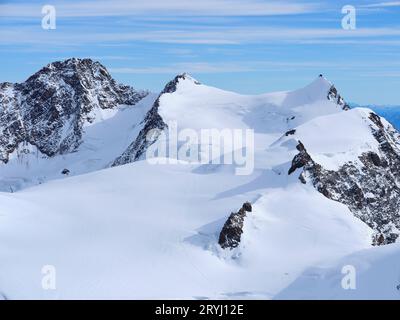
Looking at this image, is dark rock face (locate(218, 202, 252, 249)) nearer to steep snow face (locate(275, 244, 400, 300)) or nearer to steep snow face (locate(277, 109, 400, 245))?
steep snow face (locate(275, 244, 400, 300))

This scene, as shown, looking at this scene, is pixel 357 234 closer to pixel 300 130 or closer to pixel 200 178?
pixel 200 178

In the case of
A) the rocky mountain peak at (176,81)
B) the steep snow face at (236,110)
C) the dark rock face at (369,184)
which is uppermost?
the rocky mountain peak at (176,81)

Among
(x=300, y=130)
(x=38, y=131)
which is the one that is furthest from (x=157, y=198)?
(x=38, y=131)

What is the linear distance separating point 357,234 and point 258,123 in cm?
6739

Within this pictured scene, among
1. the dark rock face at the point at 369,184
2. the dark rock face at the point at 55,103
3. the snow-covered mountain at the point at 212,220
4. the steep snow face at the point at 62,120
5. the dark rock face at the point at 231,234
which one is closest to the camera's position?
the snow-covered mountain at the point at 212,220

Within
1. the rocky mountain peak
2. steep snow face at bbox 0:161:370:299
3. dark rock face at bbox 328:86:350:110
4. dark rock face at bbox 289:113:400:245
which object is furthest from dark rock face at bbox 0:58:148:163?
steep snow face at bbox 0:161:370:299

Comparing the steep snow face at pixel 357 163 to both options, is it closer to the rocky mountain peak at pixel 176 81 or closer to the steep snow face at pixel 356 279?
the steep snow face at pixel 356 279

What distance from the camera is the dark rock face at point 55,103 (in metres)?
157

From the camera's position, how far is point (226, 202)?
54.4m

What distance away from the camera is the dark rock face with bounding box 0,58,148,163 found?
516 ft

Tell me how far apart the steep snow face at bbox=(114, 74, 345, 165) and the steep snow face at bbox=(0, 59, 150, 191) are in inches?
951

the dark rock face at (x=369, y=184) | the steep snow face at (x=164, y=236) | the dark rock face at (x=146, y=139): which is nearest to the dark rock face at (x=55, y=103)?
the dark rock face at (x=146, y=139)

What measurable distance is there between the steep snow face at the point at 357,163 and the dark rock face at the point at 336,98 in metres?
24.4

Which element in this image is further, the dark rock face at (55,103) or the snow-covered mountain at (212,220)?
the dark rock face at (55,103)
